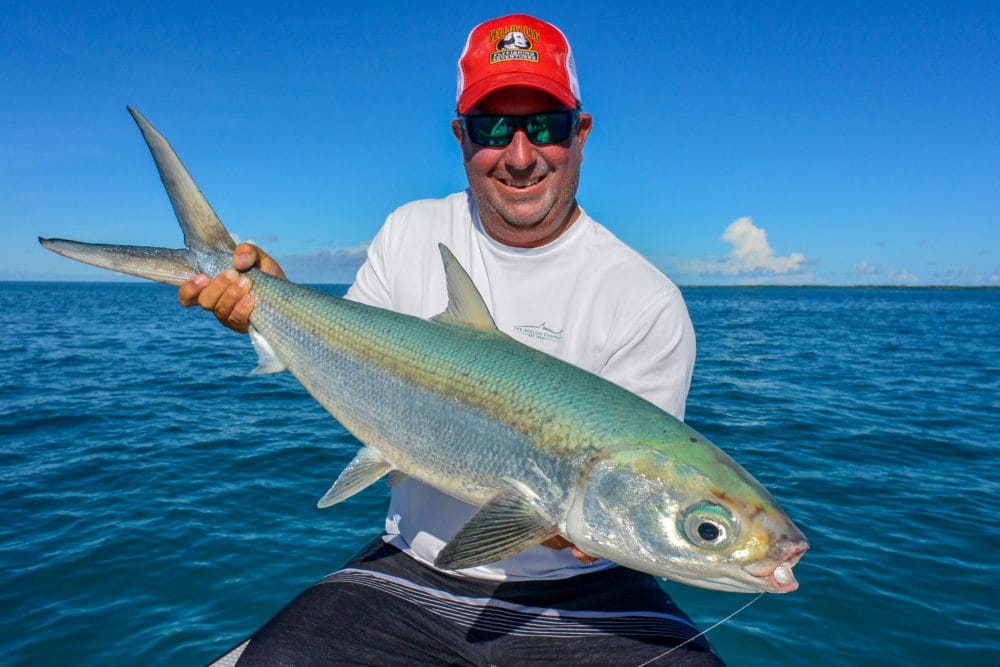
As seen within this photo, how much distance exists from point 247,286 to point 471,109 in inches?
57.5

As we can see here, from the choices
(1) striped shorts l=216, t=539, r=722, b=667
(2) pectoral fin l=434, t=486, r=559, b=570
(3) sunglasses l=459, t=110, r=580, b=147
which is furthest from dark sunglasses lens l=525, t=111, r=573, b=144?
(1) striped shorts l=216, t=539, r=722, b=667

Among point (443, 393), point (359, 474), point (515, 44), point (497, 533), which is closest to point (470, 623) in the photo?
point (359, 474)

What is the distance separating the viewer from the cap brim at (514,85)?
11.1 feet

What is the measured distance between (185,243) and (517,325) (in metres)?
1.77

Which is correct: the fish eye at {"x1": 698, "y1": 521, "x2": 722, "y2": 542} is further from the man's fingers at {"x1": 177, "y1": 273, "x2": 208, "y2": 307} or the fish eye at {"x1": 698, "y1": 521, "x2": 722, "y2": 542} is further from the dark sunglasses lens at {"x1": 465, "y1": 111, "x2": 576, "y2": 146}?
the man's fingers at {"x1": 177, "y1": 273, "x2": 208, "y2": 307}

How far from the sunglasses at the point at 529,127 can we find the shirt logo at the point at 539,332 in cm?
95

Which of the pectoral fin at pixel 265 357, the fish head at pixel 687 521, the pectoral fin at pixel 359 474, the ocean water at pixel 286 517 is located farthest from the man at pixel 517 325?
the ocean water at pixel 286 517

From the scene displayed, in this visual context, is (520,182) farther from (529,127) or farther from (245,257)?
(245,257)

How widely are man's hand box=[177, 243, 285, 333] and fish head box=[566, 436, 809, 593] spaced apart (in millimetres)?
2012

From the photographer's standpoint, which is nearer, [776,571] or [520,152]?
[776,571]

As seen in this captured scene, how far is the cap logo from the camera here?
341 cm

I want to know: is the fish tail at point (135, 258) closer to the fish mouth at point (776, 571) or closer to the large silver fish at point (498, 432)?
the large silver fish at point (498, 432)

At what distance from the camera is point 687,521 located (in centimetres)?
221

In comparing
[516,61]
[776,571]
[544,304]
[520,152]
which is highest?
[516,61]
